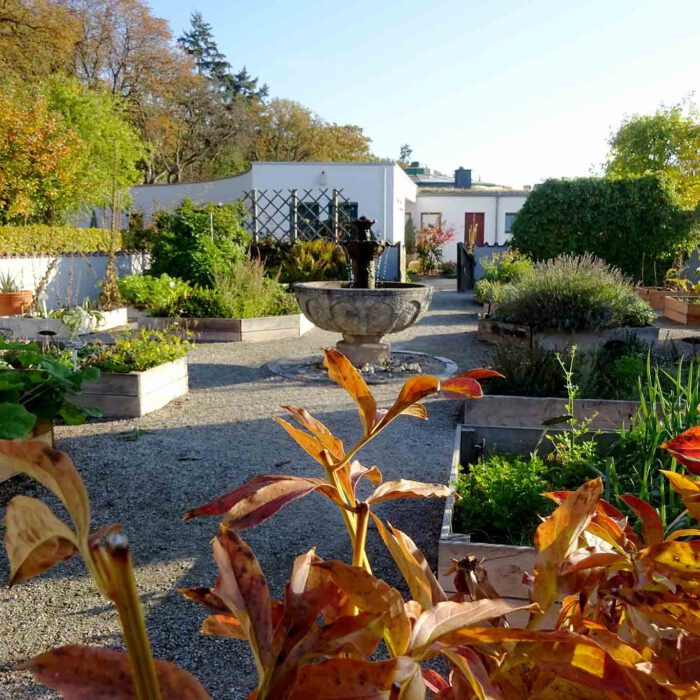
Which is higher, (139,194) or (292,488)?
(139,194)

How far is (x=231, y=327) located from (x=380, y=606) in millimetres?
9911

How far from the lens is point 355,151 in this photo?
43.1 meters

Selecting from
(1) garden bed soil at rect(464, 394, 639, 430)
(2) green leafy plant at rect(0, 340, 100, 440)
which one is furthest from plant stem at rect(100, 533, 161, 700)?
(1) garden bed soil at rect(464, 394, 639, 430)

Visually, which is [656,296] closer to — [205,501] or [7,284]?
[7,284]

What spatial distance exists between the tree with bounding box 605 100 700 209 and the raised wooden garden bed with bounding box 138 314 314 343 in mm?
21818

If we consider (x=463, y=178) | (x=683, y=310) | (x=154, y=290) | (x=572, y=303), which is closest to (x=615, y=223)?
(x=683, y=310)

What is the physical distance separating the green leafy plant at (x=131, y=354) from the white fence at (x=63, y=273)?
5977 millimetres

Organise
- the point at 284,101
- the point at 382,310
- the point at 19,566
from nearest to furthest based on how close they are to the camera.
Result: the point at 19,566 → the point at 382,310 → the point at 284,101

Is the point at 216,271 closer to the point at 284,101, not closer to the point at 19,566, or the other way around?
the point at 19,566

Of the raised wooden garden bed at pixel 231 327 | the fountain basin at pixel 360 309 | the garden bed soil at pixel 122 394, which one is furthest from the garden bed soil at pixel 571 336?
the garden bed soil at pixel 122 394

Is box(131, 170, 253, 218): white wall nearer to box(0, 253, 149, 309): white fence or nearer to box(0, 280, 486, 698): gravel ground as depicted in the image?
box(0, 253, 149, 309): white fence

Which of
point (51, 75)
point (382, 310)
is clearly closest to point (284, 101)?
point (51, 75)

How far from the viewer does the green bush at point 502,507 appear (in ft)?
10.6

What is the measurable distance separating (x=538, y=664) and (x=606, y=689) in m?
0.05
